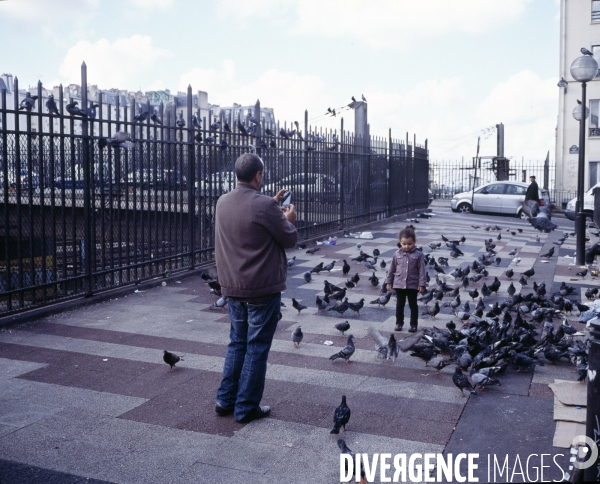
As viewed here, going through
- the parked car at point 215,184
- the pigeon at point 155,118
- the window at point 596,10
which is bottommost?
the parked car at point 215,184

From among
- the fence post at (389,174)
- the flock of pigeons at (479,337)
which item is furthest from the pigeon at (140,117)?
the fence post at (389,174)

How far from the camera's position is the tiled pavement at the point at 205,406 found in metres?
4.57

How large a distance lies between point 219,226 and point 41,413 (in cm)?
216

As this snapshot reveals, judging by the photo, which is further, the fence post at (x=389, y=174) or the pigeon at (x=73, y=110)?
the fence post at (x=389, y=174)

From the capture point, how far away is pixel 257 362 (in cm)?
517

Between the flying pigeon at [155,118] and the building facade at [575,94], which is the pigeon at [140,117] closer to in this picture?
the flying pigeon at [155,118]

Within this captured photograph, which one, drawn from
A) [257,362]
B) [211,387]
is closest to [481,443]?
[257,362]

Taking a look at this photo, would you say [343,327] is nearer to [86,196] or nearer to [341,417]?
[341,417]

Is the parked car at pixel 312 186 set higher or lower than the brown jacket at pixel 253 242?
higher

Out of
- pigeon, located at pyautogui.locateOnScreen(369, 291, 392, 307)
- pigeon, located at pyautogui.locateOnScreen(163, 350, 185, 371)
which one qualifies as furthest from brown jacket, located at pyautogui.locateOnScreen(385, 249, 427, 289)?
pigeon, located at pyautogui.locateOnScreen(163, 350, 185, 371)

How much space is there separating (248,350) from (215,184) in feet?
24.9

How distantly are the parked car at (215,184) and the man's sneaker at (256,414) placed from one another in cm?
708

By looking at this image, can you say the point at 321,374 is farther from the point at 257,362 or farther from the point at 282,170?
the point at 282,170

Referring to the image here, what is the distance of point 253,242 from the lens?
507cm
